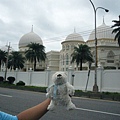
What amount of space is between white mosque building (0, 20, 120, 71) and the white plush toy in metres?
41.6

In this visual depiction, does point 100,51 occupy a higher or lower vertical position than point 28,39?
lower

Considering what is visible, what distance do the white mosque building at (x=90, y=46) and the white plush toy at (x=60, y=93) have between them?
1636 inches

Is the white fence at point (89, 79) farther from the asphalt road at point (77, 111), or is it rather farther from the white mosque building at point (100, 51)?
the white mosque building at point (100, 51)

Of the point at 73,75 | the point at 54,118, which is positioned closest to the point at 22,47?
the point at 73,75

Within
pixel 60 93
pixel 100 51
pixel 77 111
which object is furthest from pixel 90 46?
pixel 60 93

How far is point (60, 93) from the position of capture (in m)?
1.91

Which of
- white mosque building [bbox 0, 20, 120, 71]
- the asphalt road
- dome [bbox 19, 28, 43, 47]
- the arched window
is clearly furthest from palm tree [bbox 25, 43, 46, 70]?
the asphalt road

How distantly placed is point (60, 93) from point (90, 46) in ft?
185

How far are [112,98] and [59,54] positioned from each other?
6084cm

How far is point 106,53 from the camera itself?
56906 mm

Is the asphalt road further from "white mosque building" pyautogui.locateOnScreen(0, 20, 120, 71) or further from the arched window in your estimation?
the arched window

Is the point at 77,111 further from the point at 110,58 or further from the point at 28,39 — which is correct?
the point at 28,39

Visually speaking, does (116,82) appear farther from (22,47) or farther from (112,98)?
(22,47)

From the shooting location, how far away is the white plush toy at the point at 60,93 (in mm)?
1913
